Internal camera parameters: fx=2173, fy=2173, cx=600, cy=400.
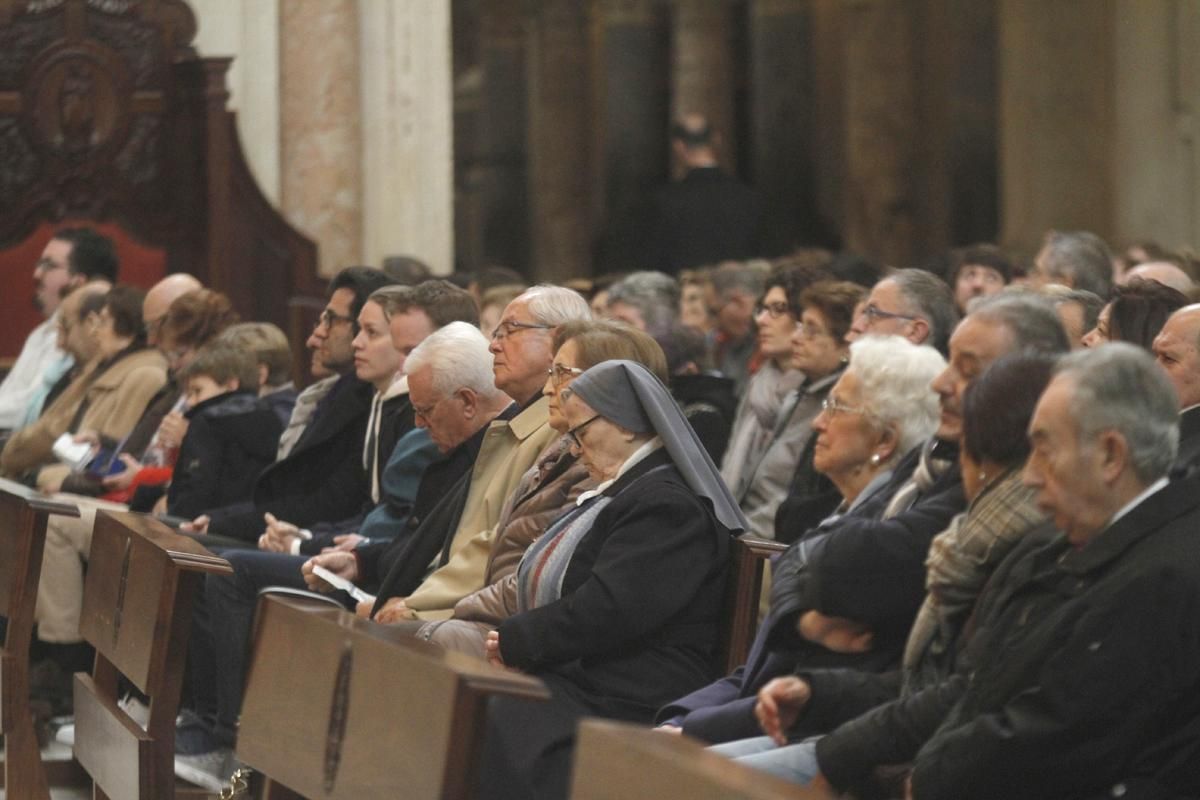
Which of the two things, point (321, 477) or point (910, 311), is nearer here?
point (910, 311)

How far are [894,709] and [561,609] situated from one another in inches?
43.1

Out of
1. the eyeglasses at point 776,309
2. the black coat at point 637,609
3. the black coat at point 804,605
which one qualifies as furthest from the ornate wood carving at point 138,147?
the black coat at point 804,605

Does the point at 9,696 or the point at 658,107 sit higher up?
the point at 658,107

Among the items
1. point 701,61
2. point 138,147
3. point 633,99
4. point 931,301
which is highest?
point 701,61

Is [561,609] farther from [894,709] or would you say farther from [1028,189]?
[1028,189]

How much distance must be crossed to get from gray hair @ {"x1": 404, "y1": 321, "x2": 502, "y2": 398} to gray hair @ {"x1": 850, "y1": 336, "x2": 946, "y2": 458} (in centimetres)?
189

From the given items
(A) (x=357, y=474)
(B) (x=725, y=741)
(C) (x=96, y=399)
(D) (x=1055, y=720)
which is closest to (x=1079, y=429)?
(D) (x=1055, y=720)

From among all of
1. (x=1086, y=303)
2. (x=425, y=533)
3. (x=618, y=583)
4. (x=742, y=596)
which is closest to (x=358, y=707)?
(x=618, y=583)

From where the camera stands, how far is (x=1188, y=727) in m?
3.63

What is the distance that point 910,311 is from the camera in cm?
600

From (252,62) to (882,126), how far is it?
6.85 meters

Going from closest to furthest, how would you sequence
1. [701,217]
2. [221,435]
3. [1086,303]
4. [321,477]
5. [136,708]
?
1. [1086,303]
2. [136,708]
3. [321,477]
4. [221,435]
5. [701,217]

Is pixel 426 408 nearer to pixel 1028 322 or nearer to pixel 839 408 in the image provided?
pixel 839 408

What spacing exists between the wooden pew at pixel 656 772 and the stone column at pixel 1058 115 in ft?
38.9
